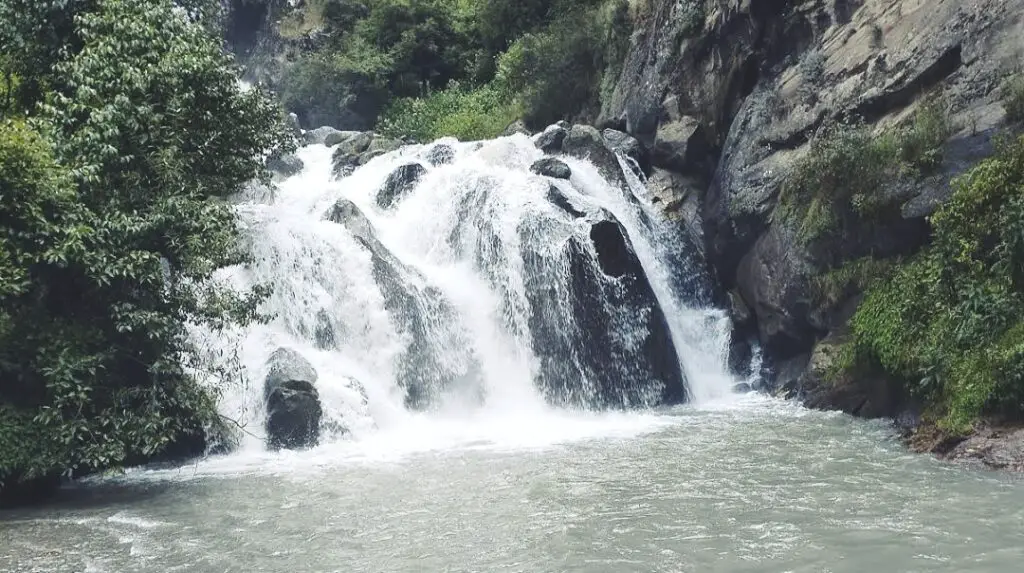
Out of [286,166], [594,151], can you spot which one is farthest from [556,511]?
[286,166]

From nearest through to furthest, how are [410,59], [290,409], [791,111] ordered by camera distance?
[290,409]
[791,111]
[410,59]

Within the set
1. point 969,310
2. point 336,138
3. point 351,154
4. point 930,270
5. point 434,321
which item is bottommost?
point 969,310

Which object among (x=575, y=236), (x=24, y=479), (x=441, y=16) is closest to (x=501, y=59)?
(x=441, y=16)

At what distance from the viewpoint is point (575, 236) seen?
1766 cm

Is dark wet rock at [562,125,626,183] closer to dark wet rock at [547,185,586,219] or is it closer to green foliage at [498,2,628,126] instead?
dark wet rock at [547,185,586,219]

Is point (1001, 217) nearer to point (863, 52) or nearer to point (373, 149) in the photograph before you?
point (863, 52)

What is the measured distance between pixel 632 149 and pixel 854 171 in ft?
26.3

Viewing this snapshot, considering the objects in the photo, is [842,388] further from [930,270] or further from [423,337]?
[423,337]

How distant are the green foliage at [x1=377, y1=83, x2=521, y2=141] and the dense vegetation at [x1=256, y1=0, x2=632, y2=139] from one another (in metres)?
0.05

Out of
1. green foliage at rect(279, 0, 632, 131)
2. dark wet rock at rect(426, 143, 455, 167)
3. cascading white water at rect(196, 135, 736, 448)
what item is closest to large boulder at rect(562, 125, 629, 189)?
cascading white water at rect(196, 135, 736, 448)

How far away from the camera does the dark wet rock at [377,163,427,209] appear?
21.7 metres

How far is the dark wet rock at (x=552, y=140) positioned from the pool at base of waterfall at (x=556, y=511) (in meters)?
11.2

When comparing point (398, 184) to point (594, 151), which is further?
point (594, 151)

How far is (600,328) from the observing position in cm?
1720
